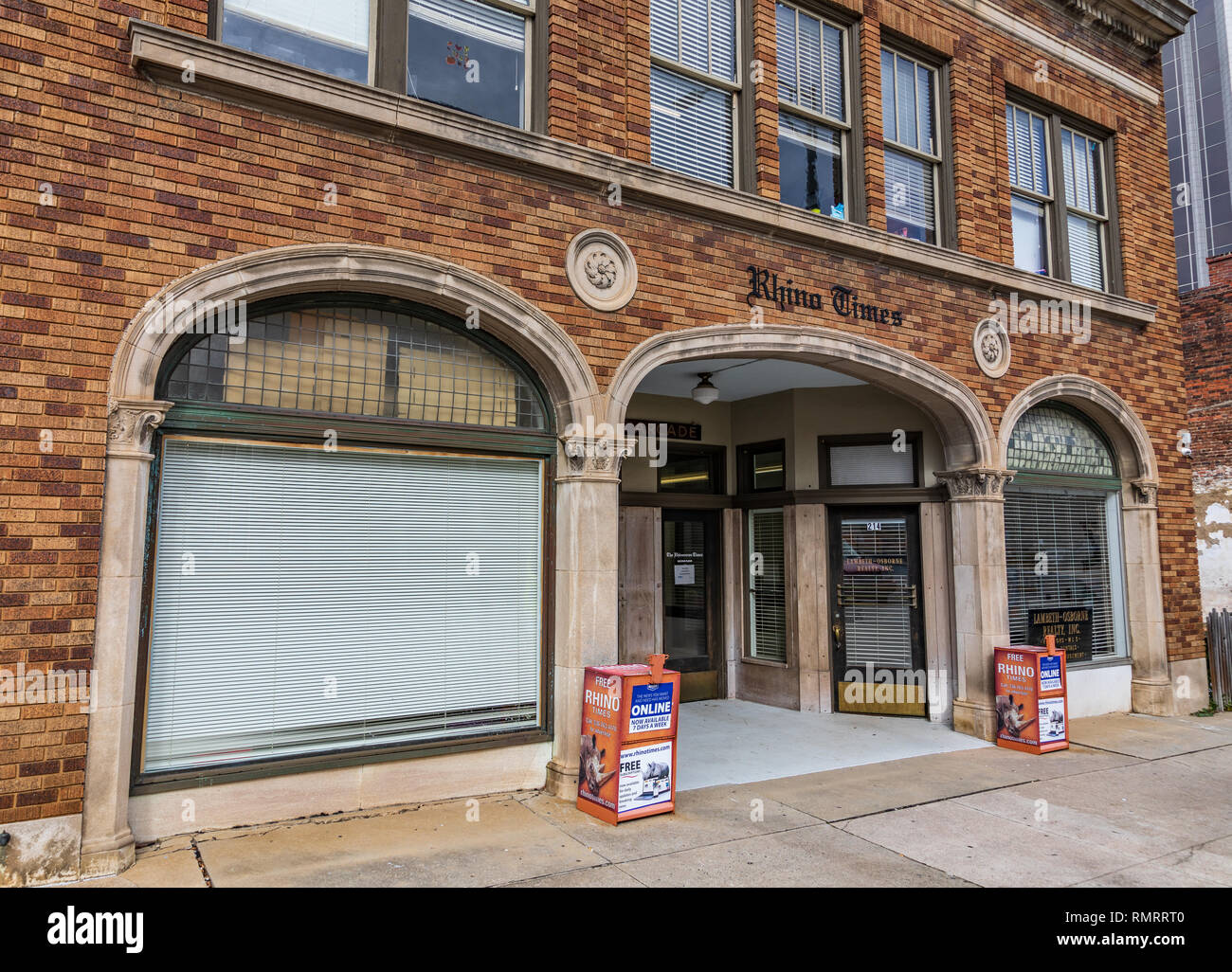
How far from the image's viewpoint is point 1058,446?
10141 millimetres

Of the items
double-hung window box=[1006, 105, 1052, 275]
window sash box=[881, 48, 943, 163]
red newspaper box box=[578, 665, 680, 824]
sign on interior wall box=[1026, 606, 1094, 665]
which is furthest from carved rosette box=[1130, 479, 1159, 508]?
red newspaper box box=[578, 665, 680, 824]

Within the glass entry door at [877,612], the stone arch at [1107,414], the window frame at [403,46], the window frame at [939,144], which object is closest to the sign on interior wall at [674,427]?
A: the glass entry door at [877,612]

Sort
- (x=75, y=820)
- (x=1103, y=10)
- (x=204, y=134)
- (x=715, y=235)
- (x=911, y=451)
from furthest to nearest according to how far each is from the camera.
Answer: (x=1103, y=10) < (x=911, y=451) < (x=715, y=235) < (x=204, y=134) < (x=75, y=820)

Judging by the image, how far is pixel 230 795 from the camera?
17.0ft

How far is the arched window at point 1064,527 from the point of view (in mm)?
9641

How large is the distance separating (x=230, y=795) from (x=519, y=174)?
4.88m

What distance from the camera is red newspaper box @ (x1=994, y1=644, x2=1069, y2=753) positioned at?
8.03 m

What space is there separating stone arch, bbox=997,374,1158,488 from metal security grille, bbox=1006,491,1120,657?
539mm

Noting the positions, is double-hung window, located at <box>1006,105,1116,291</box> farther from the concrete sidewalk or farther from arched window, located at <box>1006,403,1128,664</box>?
the concrete sidewalk

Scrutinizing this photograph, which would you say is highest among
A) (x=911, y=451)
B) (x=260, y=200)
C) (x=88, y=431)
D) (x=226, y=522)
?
(x=260, y=200)

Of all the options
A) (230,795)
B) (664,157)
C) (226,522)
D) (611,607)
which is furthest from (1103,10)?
(230,795)

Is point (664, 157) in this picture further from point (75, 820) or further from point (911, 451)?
point (75, 820)

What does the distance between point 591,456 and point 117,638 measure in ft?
→ 11.0

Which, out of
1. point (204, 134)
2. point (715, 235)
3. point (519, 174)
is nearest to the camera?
point (204, 134)
